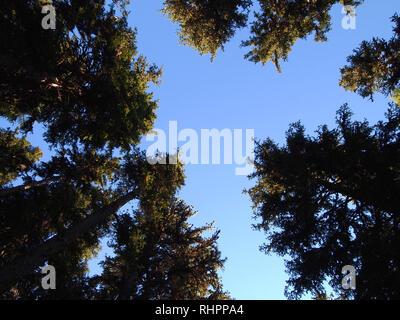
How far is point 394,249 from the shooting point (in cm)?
781

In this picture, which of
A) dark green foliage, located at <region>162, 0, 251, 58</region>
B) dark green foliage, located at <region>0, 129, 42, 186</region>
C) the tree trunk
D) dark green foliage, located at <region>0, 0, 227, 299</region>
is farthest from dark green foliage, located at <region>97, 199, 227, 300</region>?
dark green foliage, located at <region>162, 0, 251, 58</region>

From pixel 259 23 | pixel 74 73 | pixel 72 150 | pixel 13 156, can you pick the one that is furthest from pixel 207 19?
pixel 13 156

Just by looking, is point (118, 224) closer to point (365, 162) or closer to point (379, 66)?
point (365, 162)

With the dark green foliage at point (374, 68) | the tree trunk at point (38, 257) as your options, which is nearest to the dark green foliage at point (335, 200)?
the dark green foliage at point (374, 68)

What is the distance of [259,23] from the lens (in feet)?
41.7

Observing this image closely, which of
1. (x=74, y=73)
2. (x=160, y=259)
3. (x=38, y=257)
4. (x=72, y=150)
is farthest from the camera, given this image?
(x=72, y=150)

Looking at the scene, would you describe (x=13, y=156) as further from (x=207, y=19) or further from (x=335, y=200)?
(x=335, y=200)

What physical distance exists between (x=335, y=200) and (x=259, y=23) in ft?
32.8

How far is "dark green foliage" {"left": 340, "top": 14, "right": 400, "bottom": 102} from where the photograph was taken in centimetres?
1031

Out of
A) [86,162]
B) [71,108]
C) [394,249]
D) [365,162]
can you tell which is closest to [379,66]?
[365,162]

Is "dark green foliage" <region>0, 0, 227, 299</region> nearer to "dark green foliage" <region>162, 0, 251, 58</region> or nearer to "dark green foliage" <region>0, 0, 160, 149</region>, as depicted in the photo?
"dark green foliage" <region>0, 0, 160, 149</region>

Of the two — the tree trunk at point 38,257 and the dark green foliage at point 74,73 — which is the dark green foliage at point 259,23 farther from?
the tree trunk at point 38,257

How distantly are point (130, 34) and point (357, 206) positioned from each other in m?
Result: 13.1

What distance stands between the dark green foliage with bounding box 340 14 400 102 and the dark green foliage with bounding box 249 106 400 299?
216cm
